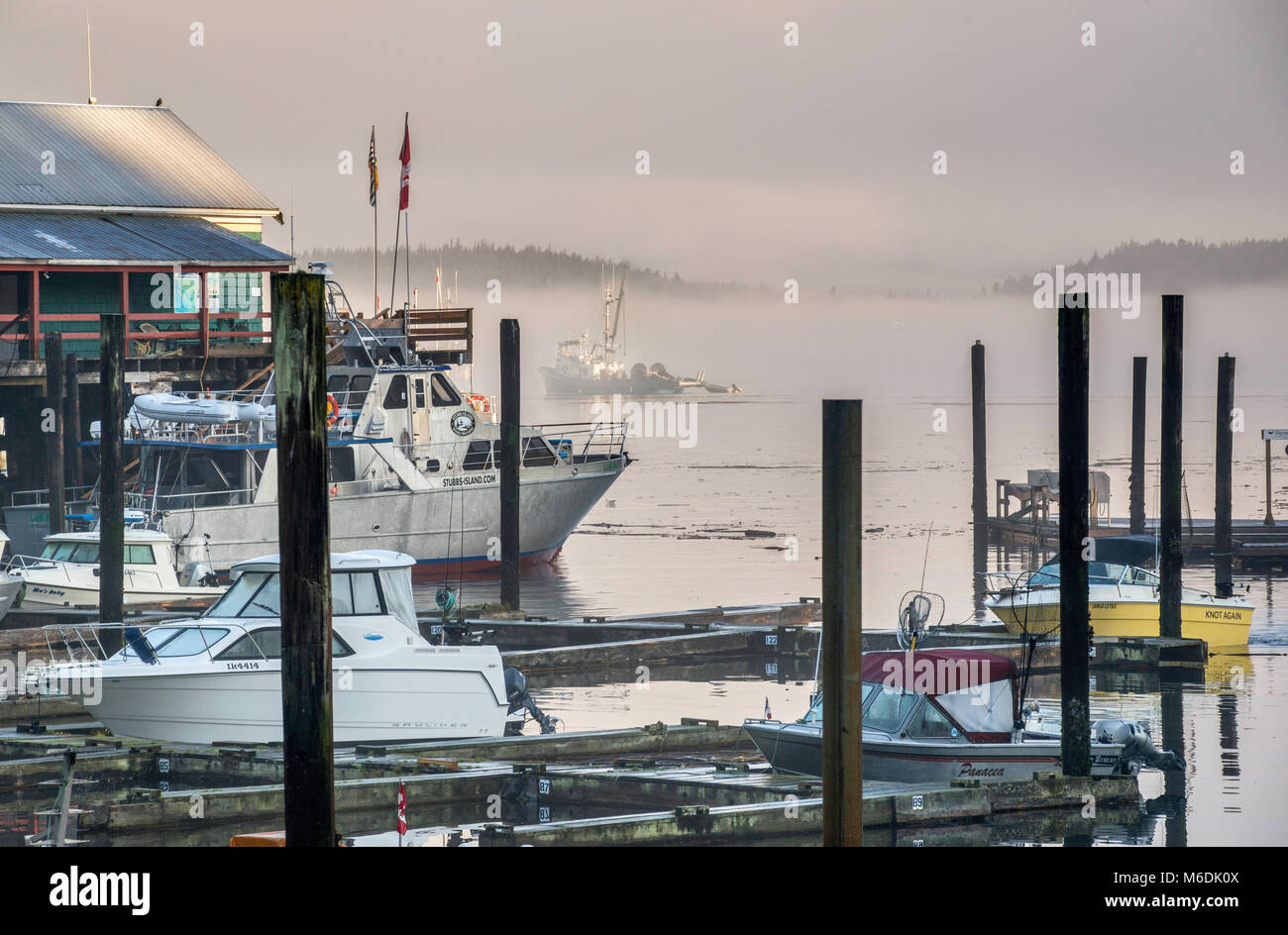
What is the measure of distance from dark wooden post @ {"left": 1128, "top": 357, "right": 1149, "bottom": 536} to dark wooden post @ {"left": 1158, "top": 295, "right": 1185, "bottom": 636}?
46.3ft

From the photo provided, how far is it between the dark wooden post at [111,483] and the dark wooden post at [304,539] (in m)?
13.8

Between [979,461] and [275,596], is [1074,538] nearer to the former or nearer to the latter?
[275,596]

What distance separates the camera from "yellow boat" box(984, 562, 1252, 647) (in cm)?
2809

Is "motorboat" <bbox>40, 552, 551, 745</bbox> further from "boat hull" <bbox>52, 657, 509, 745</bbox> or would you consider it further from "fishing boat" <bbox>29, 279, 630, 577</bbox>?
"fishing boat" <bbox>29, 279, 630, 577</bbox>

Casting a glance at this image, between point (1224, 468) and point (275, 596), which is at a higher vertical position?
point (1224, 468)

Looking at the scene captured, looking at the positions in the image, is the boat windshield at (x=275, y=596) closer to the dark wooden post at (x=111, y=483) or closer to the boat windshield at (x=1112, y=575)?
the dark wooden post at (x=111, y=483)

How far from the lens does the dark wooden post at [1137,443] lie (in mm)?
42438

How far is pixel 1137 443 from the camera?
140ft

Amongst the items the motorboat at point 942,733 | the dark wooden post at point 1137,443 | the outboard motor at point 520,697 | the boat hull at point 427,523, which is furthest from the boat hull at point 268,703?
the dark wooden post at point 1137,443

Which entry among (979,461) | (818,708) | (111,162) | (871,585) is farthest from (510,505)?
(111,162)

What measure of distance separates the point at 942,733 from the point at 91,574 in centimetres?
1870

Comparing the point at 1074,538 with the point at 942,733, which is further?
the point at 1074,538
